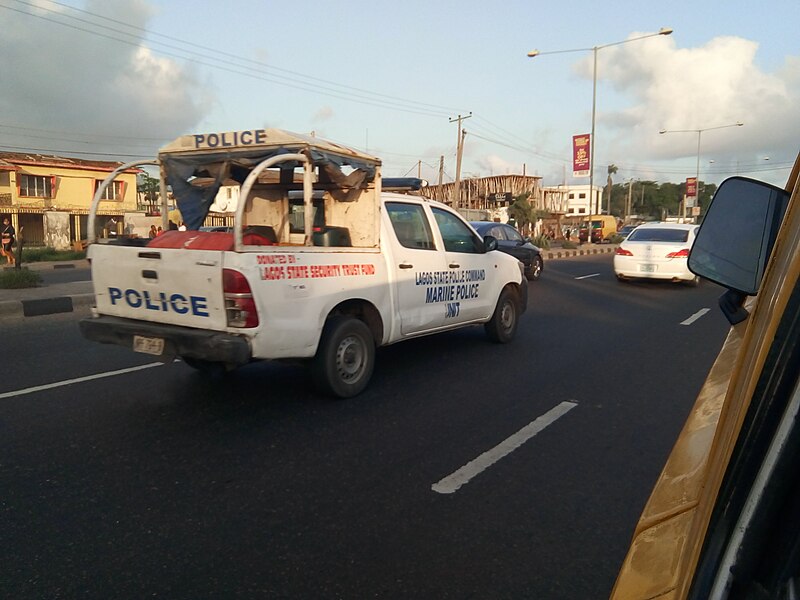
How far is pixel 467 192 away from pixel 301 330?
4852 cm

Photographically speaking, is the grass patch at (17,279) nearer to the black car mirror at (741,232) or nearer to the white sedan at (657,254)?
the white sedan at (657,254)

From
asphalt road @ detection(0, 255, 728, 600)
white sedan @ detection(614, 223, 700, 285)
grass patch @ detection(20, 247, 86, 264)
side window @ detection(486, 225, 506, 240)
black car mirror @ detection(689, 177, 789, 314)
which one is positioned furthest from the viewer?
grass patch @ detection(20, 247, 86, 264)

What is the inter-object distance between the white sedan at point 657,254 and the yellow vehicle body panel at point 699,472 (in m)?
13.3

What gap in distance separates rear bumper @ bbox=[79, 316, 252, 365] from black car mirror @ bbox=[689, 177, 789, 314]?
335 centimetres

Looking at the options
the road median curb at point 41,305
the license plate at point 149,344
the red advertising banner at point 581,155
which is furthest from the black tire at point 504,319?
the red advertising banner at point 581,155

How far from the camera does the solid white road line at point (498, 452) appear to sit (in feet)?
12.1

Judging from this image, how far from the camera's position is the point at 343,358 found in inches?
210

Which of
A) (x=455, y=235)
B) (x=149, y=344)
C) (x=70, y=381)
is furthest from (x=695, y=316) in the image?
(x=70, y=381)

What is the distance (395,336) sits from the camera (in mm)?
5969

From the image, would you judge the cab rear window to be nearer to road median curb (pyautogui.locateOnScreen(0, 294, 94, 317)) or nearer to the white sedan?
the white sedan

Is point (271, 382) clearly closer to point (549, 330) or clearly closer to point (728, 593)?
point (549, 330)

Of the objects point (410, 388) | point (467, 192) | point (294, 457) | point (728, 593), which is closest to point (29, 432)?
point (294, 457)

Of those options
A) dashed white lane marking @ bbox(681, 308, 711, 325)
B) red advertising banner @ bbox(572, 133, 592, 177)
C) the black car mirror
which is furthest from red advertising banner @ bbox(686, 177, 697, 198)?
the black car mirror

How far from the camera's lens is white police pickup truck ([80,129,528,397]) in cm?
454
